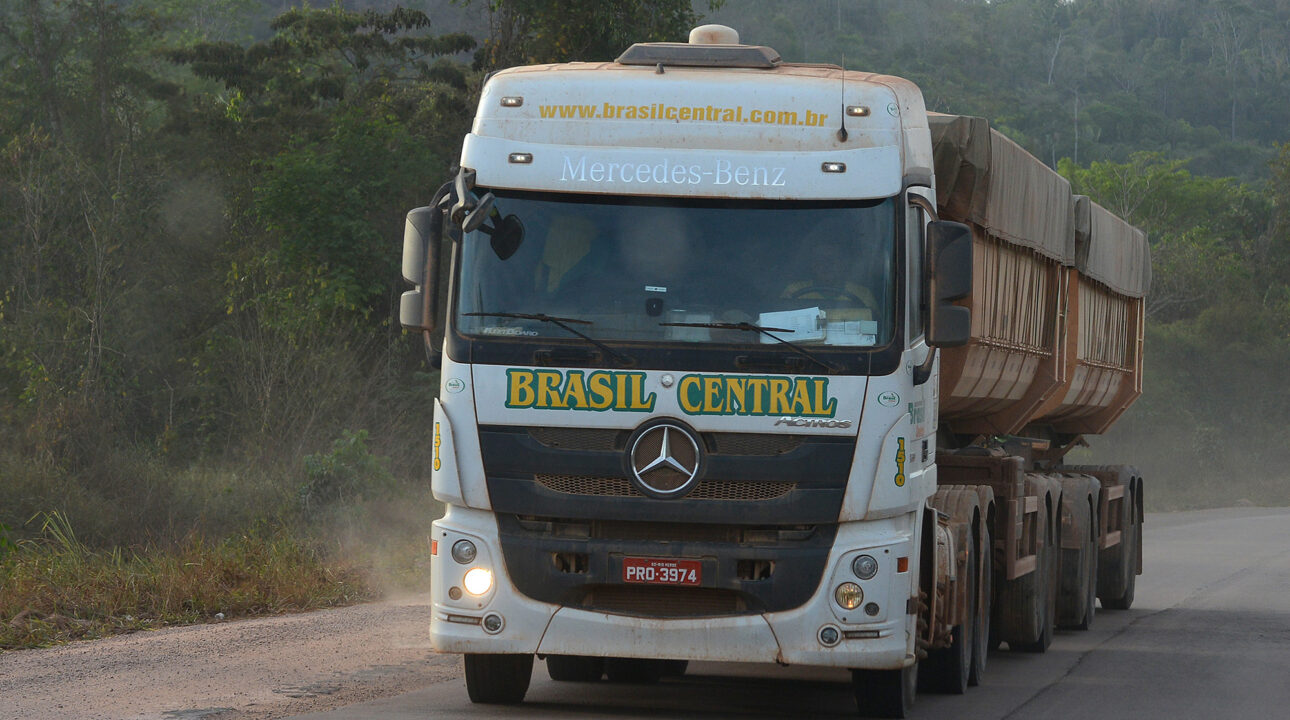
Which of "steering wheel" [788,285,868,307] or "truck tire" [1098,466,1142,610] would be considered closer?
"steering wheel" [788,285,868,307]

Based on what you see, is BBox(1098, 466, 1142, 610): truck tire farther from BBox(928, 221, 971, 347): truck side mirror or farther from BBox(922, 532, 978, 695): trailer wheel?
BBox(928, 221, 971, 347): truck side mirror

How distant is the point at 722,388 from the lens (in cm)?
762

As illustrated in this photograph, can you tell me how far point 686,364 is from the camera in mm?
7633

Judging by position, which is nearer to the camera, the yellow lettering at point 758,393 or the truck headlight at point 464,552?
the yellow lettering at point 758,393

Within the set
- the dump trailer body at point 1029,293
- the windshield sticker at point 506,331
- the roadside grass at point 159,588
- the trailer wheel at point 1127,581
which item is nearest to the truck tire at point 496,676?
the windshield sticker at point 506,331

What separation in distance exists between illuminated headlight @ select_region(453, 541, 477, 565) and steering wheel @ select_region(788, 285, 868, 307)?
193 centimetres

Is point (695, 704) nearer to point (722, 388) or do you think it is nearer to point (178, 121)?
point (722, 388)

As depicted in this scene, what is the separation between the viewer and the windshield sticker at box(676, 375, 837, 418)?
25.0 feet

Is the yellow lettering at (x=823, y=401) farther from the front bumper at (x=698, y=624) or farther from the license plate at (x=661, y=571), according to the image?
the license plate at (x=661, y=571)

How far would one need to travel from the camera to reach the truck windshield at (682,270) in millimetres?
7746

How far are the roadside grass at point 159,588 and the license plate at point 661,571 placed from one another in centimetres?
490

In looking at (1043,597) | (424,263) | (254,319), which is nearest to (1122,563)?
(1043,597)

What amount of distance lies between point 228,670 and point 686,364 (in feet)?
12.0

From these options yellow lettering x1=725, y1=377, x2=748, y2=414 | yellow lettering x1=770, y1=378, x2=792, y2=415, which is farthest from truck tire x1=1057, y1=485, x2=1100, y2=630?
yellow lettering x1=725, y1=377, x2=748, y2=414
